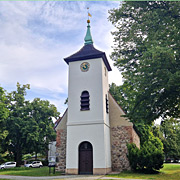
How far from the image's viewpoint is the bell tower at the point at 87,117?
52.8 feet

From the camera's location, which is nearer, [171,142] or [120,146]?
[120,146]

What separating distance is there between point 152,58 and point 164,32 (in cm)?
210

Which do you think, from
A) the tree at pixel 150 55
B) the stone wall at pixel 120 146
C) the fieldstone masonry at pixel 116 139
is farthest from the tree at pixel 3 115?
the tree at pixel 150 55

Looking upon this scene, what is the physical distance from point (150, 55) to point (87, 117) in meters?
8.42

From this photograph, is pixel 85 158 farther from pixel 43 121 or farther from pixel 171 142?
pixel 171 142

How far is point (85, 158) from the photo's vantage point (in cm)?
1633

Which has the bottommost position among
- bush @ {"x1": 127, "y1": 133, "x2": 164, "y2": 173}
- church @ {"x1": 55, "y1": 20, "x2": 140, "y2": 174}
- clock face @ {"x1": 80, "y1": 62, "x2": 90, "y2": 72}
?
bush @ {"x1": 127, "y1": 133, "x2": 164, "y2": 173}

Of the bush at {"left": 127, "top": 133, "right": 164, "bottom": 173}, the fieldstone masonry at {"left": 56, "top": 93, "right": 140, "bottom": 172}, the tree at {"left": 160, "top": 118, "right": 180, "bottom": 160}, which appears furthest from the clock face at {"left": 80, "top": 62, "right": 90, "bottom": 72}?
the tree at {"left": 160, "top": 118, "right": 180, "bottom": 160}

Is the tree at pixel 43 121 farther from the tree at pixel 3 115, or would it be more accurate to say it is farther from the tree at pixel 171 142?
the tree at pixel 171 142

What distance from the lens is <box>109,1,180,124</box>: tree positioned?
34.0ft

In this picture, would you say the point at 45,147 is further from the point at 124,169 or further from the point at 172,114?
the point at 172,114

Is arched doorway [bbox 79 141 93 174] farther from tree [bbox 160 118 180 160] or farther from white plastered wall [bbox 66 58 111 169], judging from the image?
tree [bbox 160 118 180 160]

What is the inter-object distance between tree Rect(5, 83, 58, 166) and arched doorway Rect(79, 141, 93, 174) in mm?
12966

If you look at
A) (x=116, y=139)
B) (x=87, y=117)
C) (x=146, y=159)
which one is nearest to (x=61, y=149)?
(x=87, y=117)
